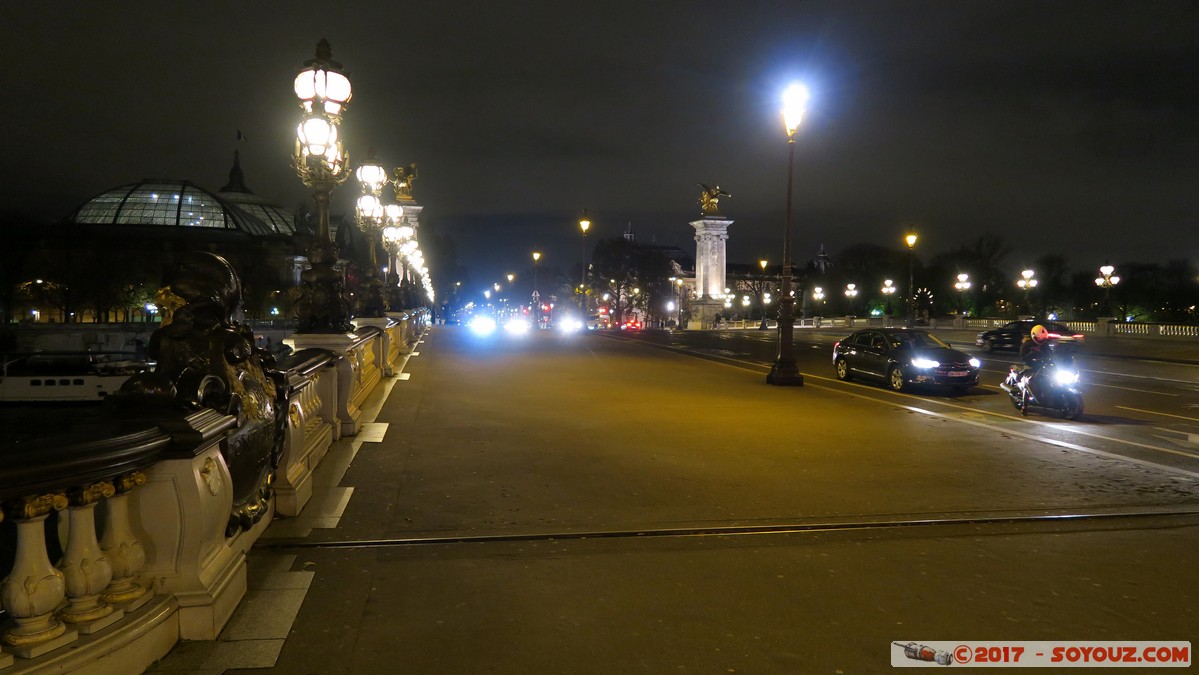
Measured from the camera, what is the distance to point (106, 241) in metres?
87.5

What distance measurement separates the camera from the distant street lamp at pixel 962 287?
71.3 metres

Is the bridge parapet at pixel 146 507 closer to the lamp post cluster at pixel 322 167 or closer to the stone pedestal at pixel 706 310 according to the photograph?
the lamp post cluster at pixel 322 167

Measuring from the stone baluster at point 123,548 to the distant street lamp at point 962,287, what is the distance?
74171 millimetres

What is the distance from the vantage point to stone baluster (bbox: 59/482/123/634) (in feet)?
11.5

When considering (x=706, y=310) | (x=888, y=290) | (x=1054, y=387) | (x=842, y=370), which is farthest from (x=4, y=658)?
(x=888, y=290)

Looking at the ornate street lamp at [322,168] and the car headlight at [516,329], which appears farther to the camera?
the car headlight at [516,329]

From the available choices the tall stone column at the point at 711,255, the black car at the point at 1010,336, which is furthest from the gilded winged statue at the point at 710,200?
the black car at the point at 1010,336

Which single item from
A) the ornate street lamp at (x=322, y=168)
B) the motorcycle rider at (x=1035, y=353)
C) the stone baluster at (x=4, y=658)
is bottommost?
the stone baluster at (x=4, y=658)

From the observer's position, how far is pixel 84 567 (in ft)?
11.6

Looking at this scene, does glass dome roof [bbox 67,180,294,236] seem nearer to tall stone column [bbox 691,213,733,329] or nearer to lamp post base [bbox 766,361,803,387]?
tall stone column [bbox 691,213,733,329]

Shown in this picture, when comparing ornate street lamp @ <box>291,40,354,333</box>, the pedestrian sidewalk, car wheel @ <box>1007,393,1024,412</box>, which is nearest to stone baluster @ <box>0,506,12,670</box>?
the pedestrian sidewalk

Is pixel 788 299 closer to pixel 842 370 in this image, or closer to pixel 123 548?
pixel 842 370

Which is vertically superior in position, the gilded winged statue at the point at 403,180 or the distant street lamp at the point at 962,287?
the gilded winged statue at the point at 403,180

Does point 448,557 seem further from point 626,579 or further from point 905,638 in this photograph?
point 905,638
